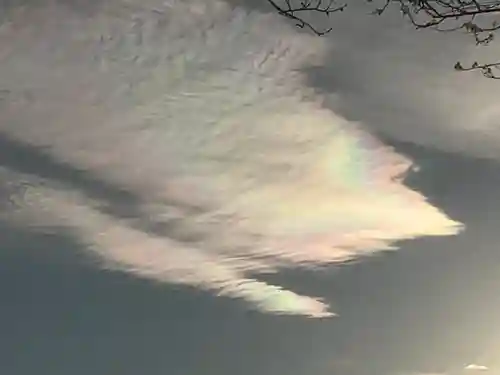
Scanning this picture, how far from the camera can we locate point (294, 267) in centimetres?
927

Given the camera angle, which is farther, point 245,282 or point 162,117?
point 245,282

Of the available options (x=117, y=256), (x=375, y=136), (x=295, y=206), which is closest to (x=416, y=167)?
(x=375, y=136)

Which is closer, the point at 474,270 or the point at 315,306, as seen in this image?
the point at 474,270

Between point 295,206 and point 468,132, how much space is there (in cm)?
202

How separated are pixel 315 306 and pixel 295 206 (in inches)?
130

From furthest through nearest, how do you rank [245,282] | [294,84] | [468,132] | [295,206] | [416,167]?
1. [245,282]
2. [295,206]
3. [416,167]
4. [468,132]
5. [294,84]

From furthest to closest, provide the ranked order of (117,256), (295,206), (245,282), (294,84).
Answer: (245,282) < (117,256) < (295,206) < (294,84)

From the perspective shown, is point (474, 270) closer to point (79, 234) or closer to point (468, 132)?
point (468, 132)

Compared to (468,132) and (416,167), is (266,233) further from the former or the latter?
(468,132)

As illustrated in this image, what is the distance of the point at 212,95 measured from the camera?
5.60 m

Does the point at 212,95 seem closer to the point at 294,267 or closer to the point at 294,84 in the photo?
the point at 294,84

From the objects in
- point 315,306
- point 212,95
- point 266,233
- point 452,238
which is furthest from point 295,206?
point 315,306

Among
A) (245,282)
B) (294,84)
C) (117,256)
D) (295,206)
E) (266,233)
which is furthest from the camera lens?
(245,282)

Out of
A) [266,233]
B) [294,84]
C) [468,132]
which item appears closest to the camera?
[294,84]
